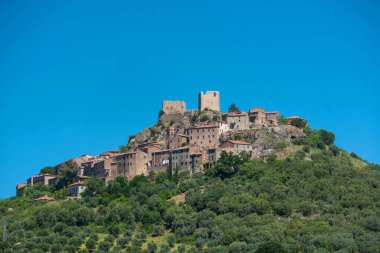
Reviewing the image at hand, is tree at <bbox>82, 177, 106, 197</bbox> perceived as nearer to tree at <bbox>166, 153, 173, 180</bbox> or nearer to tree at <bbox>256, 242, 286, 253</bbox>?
tree at <bbox>166, 153, 173, 180</bbox>

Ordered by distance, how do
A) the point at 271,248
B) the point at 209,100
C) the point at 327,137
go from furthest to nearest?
the point at 209,100
the point at 327,137
the point at 271,248

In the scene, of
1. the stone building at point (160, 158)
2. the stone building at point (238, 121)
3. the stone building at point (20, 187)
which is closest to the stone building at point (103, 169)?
the stone building at point (160, 158)

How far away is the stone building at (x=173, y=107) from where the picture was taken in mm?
121100

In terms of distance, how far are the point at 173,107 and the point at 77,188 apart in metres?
22.0

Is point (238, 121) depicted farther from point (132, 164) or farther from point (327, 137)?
point (132, 164)

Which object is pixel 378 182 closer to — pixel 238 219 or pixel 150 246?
pixel 238 219

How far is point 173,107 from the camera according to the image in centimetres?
12156

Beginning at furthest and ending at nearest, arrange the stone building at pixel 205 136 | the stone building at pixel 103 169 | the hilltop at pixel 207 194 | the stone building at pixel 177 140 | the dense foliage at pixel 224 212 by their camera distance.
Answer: the stone building at pixel 177 140 → the stone building at pixel 103 169 → the stone building at pixel 205 136 → the hilltop at pixel 207 194 → the dense foliage at pixel 224 212

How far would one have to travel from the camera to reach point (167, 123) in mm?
118250

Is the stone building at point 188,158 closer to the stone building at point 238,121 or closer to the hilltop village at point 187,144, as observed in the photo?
the hilltop village at point 187,144

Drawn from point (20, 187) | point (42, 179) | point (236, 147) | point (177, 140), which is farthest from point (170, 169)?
point (20, 187)

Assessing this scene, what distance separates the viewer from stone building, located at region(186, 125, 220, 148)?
108 m

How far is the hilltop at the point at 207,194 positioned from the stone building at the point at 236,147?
139mm

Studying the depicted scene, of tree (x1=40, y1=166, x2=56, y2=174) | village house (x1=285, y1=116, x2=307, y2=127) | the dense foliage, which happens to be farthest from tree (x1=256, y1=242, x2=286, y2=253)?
tree (x1=40, y1=166, x2=56, y2=174)
